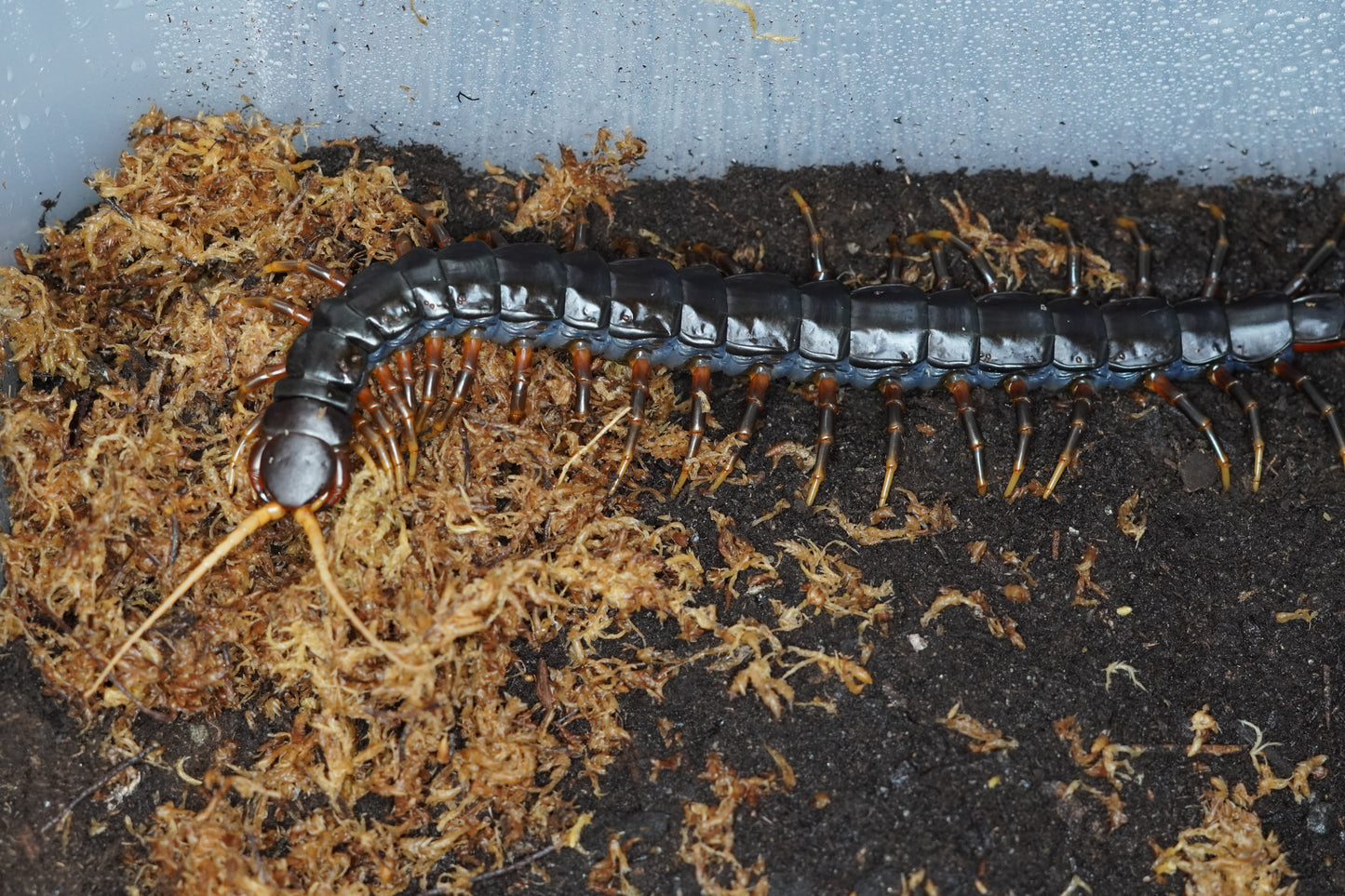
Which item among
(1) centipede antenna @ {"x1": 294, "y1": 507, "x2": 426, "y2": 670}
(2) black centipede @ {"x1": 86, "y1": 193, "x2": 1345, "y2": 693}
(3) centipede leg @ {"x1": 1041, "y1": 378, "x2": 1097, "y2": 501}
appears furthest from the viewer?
(3) centipede leg @ {"x1": 1041, "y1": 378, "x2": 1097, "y2": 501}

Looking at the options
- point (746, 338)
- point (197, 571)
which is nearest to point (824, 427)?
point (746, 338)

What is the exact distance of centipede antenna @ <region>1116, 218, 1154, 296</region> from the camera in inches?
135

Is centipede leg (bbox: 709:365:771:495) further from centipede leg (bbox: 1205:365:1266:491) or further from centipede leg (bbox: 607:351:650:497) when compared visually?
centipede leg (bbox: 1205:365:1266:491)

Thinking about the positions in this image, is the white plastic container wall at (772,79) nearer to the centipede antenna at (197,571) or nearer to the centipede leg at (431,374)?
the centipede leg at (431,374)

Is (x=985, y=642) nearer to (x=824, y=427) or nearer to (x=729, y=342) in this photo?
(x=824, y=427)

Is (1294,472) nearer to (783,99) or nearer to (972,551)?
(972,551)

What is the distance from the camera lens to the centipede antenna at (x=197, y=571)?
2498 mm

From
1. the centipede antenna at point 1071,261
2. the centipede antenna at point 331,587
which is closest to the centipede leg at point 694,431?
the centipede antenna at point 331,587

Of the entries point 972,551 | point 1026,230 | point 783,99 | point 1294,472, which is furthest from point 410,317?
point 1294,472

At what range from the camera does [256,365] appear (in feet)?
9.44

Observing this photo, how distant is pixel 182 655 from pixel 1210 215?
3.59 m

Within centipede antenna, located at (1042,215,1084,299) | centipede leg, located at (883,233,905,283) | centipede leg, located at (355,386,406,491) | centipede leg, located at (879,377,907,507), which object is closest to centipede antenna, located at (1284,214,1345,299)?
centipede antenna, located at (1042,215,1084,299)

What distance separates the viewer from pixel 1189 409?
3.19 meters

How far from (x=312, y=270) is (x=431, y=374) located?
454 millimetres
